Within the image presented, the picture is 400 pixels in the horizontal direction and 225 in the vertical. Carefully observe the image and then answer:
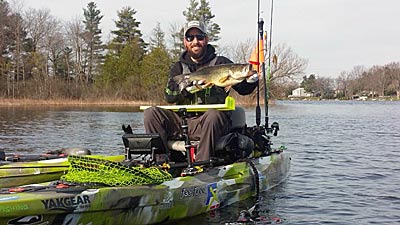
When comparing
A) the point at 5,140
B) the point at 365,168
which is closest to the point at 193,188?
the point at 365,168

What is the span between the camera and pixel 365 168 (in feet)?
34.2

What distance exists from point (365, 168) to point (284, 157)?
284 centimetres

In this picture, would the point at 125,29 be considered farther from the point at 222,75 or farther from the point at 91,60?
the point at 222,75

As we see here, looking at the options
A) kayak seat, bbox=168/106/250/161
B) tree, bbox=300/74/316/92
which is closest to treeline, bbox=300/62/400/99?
tree, bbox=300/74/316/92

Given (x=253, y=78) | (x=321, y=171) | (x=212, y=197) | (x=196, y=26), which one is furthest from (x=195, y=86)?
(x=321, y=171)

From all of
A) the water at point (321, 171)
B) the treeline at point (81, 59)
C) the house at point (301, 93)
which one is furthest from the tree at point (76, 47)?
the house at point (301, 93)

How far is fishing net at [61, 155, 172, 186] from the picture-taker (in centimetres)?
487

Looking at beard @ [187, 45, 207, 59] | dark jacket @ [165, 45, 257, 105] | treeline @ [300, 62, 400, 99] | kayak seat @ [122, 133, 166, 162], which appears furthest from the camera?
treeline @ [300, 62, 400, 99]

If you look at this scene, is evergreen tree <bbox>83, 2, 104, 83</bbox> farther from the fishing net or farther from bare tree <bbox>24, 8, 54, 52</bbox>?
the fishing net

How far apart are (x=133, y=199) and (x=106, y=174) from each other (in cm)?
42

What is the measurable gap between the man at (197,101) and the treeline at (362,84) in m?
87.3

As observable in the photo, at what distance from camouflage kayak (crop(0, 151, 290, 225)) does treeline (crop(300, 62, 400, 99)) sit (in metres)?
88.1

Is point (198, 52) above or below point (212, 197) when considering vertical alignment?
above

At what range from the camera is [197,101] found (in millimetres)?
6828
